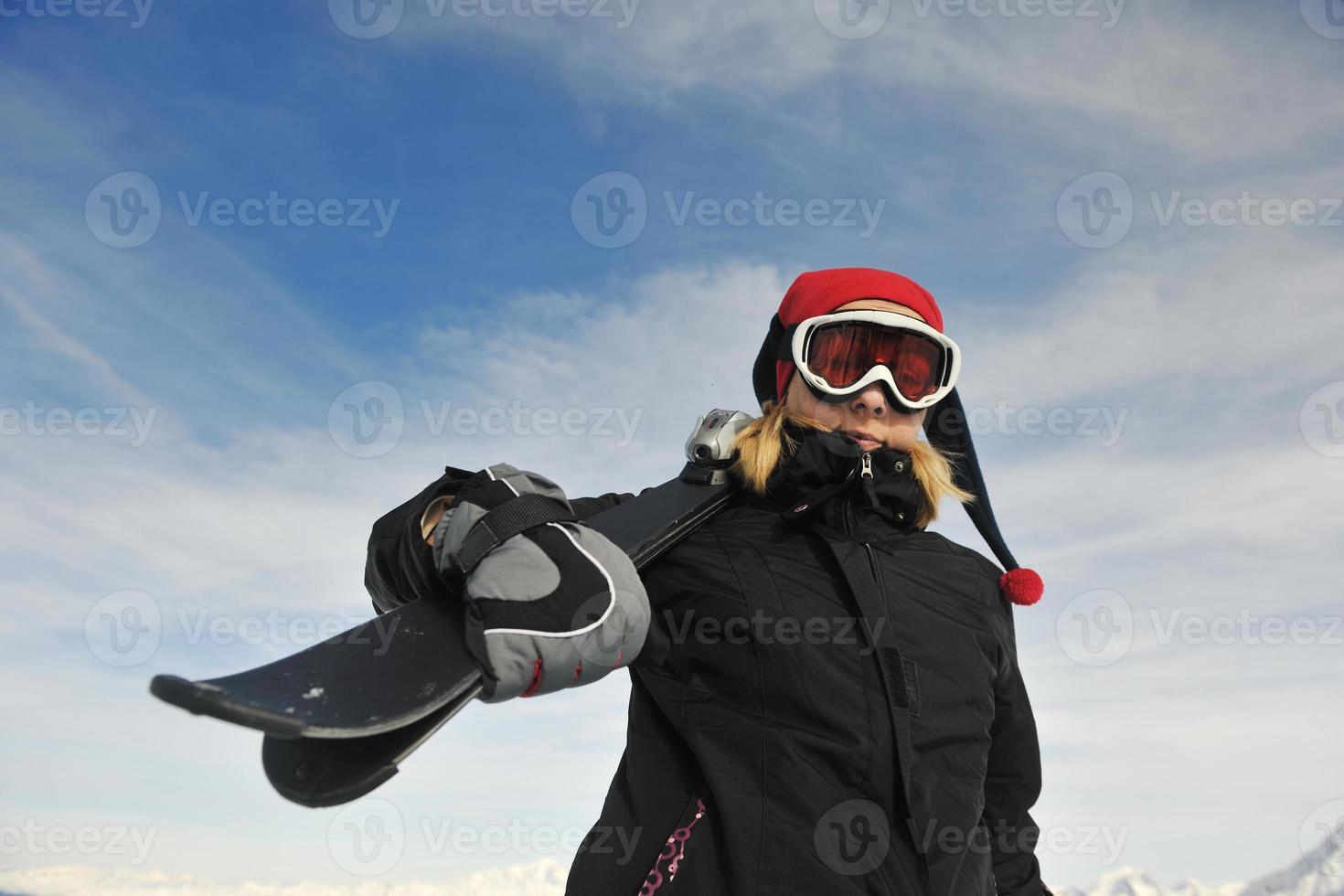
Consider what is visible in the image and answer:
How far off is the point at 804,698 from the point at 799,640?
0.14 metres

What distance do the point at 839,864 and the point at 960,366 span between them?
1.58 m

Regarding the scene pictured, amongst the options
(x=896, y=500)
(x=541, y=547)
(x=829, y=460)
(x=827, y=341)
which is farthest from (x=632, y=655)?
(x=827, y=341)

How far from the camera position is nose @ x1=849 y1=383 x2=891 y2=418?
2746 millimetres

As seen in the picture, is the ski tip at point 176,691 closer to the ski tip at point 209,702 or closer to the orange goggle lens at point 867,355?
the ski tip at point 209,702

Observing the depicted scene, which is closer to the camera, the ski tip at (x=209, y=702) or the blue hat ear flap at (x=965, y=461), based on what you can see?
the ski tip at (x=209, y=702)

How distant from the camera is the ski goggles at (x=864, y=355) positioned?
276cm

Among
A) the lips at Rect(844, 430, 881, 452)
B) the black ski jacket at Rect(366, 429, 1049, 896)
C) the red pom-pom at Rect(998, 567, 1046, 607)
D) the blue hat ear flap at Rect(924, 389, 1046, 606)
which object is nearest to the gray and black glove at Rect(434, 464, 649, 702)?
the black ski jacket at Rect(366, 429, 1049, 896)

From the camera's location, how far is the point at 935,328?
2969mm

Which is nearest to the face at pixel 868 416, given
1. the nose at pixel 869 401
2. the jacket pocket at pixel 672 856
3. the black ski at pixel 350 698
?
the nose at pixel 869 401

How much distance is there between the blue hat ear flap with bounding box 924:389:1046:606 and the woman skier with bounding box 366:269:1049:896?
0.17 metres

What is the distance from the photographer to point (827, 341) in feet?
9.19

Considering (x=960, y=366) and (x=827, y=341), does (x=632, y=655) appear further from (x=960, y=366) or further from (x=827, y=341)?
(x=960, y=366)

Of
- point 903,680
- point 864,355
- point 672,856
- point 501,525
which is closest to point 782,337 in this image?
point 864,355

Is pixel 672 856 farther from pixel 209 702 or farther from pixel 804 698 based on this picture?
pixel 209 702
